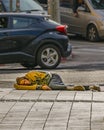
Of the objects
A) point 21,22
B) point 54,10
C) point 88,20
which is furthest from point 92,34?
point 21,22

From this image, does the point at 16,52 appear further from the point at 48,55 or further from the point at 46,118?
the point at 46,118

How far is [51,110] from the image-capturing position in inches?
323

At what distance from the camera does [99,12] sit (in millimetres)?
23172

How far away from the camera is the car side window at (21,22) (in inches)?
597

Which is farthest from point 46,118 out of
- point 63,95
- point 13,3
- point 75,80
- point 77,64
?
point 13,3

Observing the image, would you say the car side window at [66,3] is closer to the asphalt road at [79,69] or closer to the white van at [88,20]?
the white van at [88,20]

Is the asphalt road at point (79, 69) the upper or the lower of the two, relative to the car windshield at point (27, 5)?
lower

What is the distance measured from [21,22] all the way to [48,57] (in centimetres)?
115

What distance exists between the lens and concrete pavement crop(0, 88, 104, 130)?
7.28 metres

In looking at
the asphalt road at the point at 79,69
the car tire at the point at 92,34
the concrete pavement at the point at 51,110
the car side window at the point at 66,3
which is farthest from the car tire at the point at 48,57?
the car side window at the point at 66,3

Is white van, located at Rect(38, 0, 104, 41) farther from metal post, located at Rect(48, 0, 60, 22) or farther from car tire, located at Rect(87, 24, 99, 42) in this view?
metal post, located at Rect(48, 0, 60, 22)

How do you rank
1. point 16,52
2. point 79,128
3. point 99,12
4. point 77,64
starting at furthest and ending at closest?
point 99,12
point 77,64
point 16,52
point 79,128

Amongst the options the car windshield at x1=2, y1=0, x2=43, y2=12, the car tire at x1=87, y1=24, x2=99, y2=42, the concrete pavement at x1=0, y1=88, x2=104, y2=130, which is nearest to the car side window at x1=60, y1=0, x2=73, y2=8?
the car tire at x1=87, y1=24, x2=99, y2=42

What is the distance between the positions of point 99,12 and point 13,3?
3948 mm
